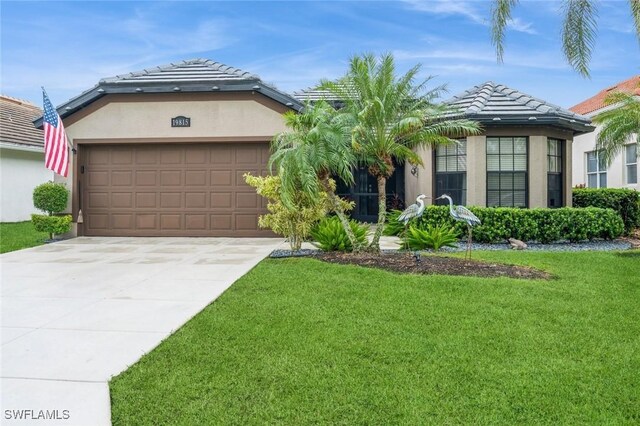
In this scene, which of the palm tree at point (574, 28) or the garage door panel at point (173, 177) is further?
the garage door panel at point (173, 177)

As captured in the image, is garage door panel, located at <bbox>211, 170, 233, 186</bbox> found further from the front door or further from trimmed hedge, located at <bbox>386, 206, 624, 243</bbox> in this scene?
trimmed hedge, located at <bbox>386, 206, 624, 243</bbox>

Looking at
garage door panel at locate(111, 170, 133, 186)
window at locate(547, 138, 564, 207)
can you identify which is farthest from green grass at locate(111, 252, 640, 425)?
garage door panel at locate(111, 170, 133, 186)

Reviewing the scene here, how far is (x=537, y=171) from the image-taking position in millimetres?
11922

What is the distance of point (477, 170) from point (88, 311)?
9.81 m

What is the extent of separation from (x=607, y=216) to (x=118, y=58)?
634 inches

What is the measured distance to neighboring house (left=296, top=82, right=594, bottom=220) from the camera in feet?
38.9

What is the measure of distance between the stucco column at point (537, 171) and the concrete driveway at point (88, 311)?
7088mm

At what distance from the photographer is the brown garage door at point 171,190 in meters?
12.8

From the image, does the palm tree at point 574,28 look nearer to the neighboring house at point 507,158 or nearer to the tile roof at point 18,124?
the neighboring house at point 507,158

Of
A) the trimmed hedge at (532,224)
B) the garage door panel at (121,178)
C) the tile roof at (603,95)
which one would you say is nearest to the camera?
the trimmed hedge at (532,224)

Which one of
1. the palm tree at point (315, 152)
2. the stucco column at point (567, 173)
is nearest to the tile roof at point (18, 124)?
the palm tree at point (315, 152)

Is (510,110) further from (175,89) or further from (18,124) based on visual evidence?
(18,124)

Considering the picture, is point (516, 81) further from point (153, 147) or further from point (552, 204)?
point (153, 147)

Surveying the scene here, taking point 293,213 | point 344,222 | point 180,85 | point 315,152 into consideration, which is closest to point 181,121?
point 180,85
